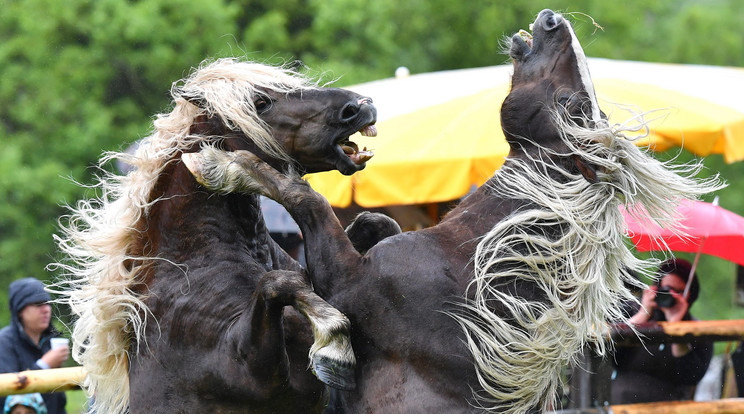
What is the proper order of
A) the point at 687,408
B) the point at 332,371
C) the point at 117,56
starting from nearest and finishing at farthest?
Answer: the point at 332,371, the point at 687,408, the point at 117,56

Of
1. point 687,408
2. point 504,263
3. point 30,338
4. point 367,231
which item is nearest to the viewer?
point 504,263

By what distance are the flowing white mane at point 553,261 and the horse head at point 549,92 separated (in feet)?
0.17

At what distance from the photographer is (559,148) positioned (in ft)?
10.4

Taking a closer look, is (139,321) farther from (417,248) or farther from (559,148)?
(559,148)

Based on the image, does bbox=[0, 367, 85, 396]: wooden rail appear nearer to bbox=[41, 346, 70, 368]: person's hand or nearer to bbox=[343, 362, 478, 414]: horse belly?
bbox=[41, 346, 70, 368]: person's hand

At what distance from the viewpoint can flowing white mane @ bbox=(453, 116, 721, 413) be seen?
3.02 metres

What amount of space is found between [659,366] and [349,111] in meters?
3.39

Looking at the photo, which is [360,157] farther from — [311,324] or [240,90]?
[311,324]

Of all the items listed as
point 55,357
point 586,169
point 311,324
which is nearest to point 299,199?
point 311,324

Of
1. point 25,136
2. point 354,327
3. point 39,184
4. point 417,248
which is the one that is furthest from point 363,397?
point 25,136

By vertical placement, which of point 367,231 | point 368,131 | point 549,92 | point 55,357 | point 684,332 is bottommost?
point 55,357

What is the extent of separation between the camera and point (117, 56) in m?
14.9

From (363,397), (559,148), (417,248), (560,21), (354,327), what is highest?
(560,21)

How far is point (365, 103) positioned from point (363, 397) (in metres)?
1.04
